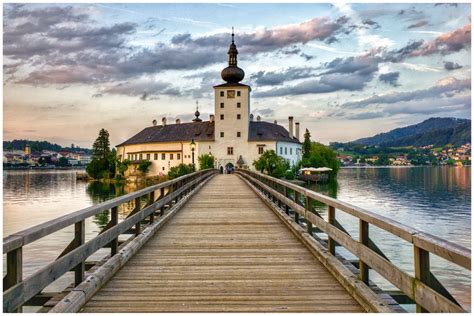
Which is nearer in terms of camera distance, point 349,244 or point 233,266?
point 349,244

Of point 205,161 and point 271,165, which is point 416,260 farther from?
point 205,161

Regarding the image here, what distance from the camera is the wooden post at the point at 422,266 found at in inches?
142

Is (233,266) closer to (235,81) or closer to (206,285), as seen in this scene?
(206,285)

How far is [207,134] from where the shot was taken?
81688mm

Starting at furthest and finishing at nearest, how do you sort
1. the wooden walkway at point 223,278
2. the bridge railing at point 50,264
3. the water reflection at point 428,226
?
the water reflection at point 428,226
the wooden walkway at point 223,278
the bridge railing at point 50,264

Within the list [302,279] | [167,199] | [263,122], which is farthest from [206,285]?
[263,122]

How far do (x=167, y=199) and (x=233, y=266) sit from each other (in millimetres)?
6056

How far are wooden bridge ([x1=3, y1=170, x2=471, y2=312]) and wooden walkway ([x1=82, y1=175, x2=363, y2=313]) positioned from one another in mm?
13

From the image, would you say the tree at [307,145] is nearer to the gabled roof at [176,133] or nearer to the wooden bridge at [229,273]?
the gabled roof at [176,133]

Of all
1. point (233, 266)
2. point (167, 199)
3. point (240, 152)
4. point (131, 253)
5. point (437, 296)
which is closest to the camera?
point (437, 296)

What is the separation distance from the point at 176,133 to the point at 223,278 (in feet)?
273

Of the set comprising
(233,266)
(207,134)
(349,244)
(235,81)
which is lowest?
(233,266)

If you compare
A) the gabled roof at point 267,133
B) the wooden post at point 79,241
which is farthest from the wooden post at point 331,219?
the gabled roof at point 267,133

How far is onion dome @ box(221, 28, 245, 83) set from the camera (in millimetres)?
Answer: 78688
